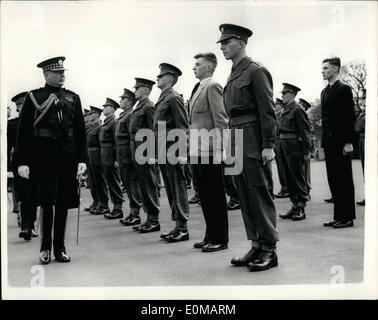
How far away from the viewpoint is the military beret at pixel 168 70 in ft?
22.0

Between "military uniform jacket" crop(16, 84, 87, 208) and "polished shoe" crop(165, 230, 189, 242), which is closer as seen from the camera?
"military uniform jacket" crop(16, 84, 87, 208)

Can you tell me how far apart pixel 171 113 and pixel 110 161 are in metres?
2.92

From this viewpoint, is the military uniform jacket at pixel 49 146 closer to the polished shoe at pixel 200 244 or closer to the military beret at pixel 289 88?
the polished shoe at pixel 200 244

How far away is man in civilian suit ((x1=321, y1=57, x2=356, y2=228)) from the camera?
22.2 feet

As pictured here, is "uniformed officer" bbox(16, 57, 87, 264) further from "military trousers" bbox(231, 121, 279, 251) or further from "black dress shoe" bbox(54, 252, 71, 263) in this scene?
"military trousers" bbox(231, 121, 279, 251)

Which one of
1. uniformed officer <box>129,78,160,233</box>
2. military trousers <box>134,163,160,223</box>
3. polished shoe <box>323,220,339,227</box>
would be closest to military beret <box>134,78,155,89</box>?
uniformed officer <box>129,78,160,233</box>

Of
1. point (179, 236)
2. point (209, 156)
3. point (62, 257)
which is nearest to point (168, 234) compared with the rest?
point (179, 236)

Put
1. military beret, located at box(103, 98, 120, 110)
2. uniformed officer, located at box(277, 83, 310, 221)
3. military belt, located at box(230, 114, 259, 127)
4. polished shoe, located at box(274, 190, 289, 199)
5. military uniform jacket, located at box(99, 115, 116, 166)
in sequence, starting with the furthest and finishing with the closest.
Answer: polished shoe, located at box(274, 190, 289, 199) < military uniform jacket, located at box(99, 115, 116, 166) < military beret, located at box(103, 98, 120, 110) < uniformed officer, located at box(277, 83, 310, 221) < military belt, located at box(230, 114, 259, 127)

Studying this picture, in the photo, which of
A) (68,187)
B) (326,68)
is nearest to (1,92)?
(68,187)

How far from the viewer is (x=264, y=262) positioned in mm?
5273

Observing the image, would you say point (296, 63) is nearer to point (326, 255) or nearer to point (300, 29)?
point (300, 29)

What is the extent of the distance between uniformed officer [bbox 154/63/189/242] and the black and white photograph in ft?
0.06

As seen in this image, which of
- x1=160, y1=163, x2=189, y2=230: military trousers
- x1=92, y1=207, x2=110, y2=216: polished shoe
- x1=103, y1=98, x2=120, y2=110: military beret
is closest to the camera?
x1=160, y1=163, x2=189, y2=230: military trousers

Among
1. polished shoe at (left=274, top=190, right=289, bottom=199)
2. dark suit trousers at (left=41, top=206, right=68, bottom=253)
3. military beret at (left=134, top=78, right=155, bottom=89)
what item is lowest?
polished shoe at (left=274, top=190, right=289, bottom=199)
